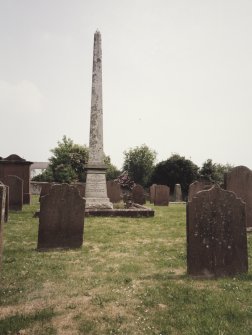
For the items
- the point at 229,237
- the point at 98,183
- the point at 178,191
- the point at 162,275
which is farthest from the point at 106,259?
the point at 178,191

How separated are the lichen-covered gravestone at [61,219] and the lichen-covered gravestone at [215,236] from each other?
10.7 ft

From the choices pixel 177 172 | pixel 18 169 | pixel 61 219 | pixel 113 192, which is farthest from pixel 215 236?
pixel 177 172

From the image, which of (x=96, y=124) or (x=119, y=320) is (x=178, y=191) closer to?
(x=96, y=124)

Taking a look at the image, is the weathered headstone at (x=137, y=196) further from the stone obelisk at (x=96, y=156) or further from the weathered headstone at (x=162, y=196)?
the stone obelisk at (x=96, y=156)

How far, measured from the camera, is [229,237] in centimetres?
574

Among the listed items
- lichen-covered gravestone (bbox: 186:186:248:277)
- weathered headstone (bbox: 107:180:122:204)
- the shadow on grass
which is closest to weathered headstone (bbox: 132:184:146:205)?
weathered headstone (bbox: 107:180:122:204)

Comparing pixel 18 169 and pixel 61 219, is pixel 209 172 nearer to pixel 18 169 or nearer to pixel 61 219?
pixel 18 169

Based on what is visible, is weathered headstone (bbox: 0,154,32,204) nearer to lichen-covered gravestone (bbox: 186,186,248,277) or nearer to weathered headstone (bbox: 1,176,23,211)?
weathered headstone (bbox: 1,176,23,211)

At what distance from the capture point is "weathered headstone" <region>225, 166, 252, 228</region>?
10055 millimetres

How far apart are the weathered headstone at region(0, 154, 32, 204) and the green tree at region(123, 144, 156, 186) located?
39522mm

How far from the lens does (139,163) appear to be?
60719 millimetres

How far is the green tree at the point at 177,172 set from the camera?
130ft

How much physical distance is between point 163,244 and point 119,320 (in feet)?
15.0

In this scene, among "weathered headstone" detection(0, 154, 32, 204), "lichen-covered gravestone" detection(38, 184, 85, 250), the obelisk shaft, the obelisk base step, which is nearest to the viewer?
"lichen-covered gravestone" detection(38, 184, 85, 250)
